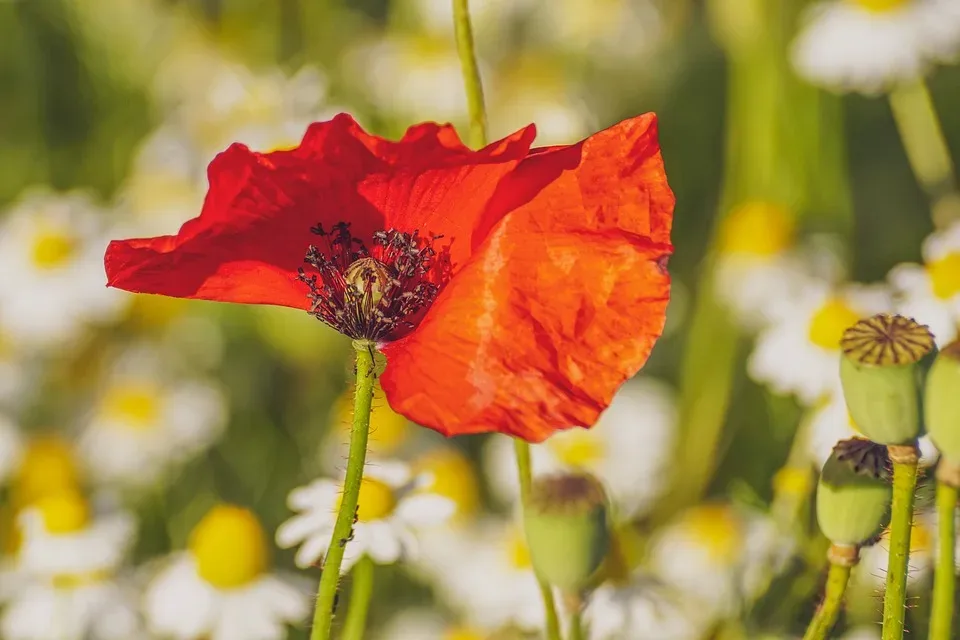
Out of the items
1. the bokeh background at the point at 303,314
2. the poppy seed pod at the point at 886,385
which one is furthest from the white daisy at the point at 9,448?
the poppy seed pod at the point at 886,385

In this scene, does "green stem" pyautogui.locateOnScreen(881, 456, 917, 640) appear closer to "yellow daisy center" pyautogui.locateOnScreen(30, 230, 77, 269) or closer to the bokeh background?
the bokeh background

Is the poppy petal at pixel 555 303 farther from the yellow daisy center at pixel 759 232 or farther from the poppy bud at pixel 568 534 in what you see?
the yellow daisy center at pixel 759 232

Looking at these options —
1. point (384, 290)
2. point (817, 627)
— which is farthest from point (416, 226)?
point (817, 627)

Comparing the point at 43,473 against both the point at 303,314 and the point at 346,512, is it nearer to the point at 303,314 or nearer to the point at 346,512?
the point at 303,314

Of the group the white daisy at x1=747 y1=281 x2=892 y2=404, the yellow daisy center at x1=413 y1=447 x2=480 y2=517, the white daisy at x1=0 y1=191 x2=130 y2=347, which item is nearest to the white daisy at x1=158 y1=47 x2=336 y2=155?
the white daisy at x1=0 y1=191 x2=130 y2=347

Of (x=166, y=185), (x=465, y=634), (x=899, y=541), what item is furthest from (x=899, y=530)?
(x=166, y=185)

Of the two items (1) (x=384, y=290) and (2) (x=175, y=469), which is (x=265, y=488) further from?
(1) (x=384, y=290)
